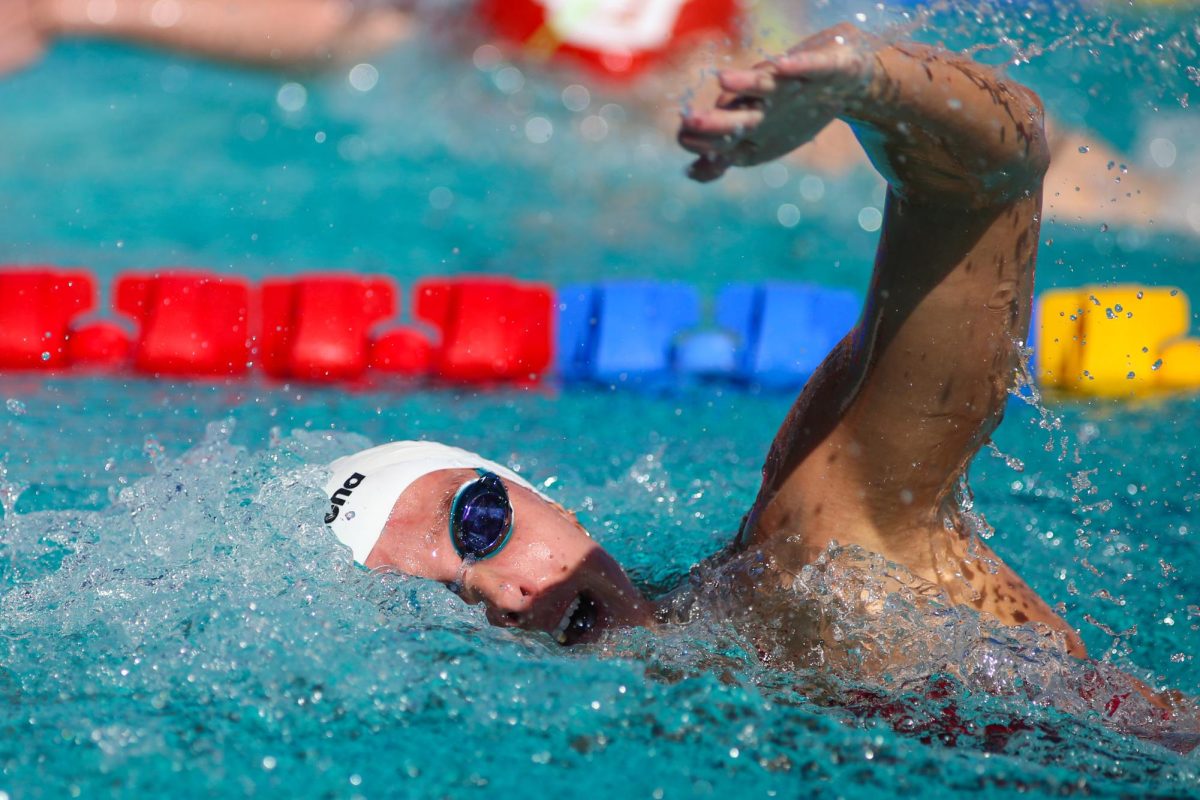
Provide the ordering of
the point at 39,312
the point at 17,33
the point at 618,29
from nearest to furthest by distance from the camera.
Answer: the point at 39,312 < the point at 618,29 < the point at 17,33

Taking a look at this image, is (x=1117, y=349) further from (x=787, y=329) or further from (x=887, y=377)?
(x=887, y=377)

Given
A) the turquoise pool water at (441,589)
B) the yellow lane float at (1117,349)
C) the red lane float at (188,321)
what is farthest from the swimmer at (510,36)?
the red lane float at (188,321)

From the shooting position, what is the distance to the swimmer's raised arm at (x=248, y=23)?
537 centimetres

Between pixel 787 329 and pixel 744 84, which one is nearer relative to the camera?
pixel 744 84

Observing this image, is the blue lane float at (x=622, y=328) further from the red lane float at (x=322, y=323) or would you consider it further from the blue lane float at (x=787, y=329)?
the red lane float at (x=322, y=323)

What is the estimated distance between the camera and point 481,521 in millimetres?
1746

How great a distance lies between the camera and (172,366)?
325 cm

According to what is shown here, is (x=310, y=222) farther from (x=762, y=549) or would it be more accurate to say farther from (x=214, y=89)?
(x=762, y=549)

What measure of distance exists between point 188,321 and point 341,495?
64.1 inches

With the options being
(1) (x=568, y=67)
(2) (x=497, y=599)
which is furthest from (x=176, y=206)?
(2) (x=497, y=599)

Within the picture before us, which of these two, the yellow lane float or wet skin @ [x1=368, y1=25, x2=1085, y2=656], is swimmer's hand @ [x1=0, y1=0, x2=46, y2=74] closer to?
the yellow lane float

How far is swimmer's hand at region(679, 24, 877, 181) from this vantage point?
1.18 metres

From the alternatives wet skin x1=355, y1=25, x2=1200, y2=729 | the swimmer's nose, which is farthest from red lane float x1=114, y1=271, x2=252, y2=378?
the swimmer's nose

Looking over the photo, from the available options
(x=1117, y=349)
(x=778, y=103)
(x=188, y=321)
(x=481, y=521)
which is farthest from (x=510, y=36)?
(x=778, y=103)
